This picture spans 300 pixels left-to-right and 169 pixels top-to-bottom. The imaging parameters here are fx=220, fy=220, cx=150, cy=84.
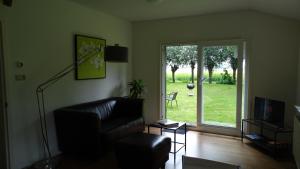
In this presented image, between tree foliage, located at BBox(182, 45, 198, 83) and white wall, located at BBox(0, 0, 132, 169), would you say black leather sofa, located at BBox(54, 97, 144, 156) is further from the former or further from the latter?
tree foliage, located at BBox(182, 45, 198, 83)

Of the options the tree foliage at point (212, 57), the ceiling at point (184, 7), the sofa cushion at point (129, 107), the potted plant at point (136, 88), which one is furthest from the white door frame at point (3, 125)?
the tree foliage at point (212, 57)

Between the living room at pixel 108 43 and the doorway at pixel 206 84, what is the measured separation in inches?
7.1

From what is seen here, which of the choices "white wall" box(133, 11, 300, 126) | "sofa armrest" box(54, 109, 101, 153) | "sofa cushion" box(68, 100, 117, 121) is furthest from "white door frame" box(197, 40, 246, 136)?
"sofa armrest" box(54, 109, 101, 153)

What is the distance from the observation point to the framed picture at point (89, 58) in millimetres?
3912

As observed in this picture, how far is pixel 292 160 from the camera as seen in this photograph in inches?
130

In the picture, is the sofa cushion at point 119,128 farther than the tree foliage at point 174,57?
No

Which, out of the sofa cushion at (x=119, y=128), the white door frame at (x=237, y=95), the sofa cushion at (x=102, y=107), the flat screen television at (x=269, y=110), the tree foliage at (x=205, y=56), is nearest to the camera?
the sofa cushion at (x=119, y=128)

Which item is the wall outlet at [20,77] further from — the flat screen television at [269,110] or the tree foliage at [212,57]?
the flat screen television at [269,110]

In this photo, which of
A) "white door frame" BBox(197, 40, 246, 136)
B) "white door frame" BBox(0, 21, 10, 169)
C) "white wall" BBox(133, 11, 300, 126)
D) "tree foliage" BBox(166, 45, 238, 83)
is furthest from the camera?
"tree foliage" BBox(166, 45, 238, 83)

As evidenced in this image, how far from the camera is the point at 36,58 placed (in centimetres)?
320

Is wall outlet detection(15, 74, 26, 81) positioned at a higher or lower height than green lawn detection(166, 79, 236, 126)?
higher

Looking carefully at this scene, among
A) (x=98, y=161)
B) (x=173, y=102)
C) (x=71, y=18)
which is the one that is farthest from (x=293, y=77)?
(x=71, y=18)

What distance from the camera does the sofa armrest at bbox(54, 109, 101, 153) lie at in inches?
124

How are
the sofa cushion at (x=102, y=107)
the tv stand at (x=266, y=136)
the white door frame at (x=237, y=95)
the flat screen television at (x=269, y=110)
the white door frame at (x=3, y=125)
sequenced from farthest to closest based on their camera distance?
the white door frame at (x=237, y=95) < the sofa cushion at (x=102, y=107) < the flat screen television at (x=269, y=110) < the tv stand at (x=266, y=136) < the white door frame at (x=3, y=125)
